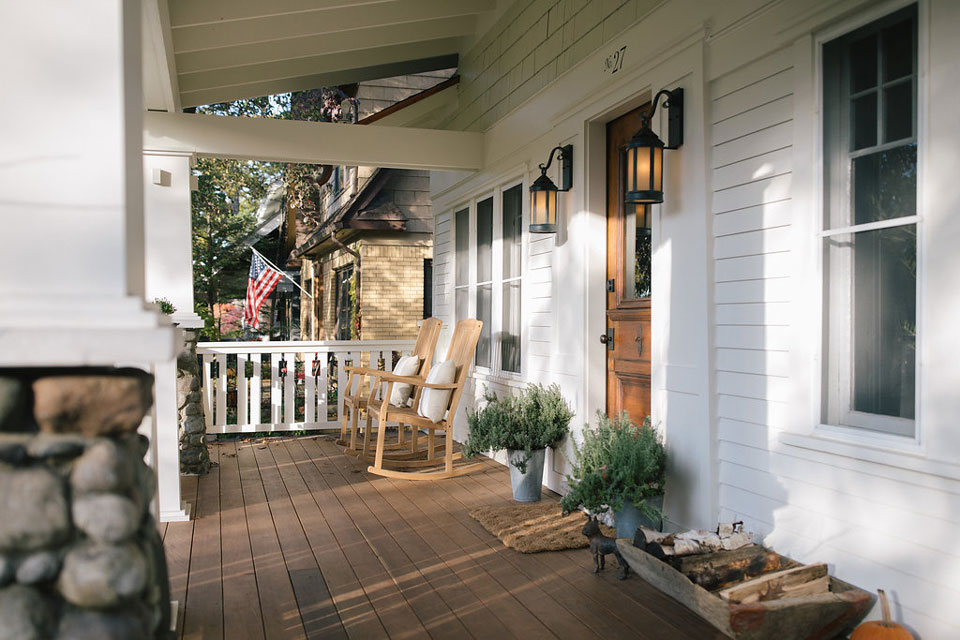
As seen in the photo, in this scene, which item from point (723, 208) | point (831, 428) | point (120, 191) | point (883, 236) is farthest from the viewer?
point (723, 208)

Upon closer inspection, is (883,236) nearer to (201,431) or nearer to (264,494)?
(264,494)

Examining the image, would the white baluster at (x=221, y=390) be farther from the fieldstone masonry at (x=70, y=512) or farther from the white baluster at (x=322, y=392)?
the fieldstone masonry at (x=70, y=512)

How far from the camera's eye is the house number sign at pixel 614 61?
12.4 feet

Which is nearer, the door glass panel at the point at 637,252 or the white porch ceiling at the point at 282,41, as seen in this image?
A: the door glass panel at the point at 637,252

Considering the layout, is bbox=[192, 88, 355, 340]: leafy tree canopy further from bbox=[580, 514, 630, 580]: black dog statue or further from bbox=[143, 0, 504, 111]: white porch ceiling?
bbox=[580, 514, 630, 580]: black dog statue

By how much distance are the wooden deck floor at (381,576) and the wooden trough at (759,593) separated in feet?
0.54

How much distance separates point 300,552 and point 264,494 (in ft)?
4.13

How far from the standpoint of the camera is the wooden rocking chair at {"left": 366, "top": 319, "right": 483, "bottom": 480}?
16.0ft

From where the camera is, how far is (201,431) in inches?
202

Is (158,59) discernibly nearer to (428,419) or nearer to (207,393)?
(428,419)

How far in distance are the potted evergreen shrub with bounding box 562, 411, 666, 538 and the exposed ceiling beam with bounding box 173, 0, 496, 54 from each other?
10.7ft

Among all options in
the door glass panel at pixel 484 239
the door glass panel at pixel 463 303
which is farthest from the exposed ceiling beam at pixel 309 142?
the door glass panel at pixel 463 303

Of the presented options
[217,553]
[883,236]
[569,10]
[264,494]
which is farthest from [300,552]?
[569,10]

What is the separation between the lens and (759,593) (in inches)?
93.0
